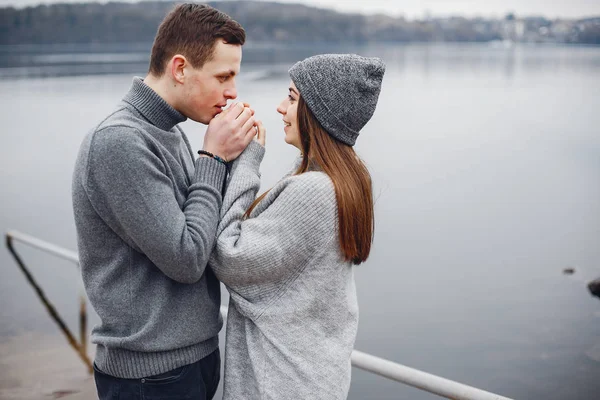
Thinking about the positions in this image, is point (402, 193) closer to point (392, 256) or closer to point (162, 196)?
point (392, 256)

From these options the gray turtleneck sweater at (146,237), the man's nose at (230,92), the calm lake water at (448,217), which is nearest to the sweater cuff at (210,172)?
the gray turtleneck sweater at (146,237)

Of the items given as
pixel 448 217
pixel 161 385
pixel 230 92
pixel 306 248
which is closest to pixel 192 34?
pixel 230 92

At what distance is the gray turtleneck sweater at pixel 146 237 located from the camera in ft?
5.48

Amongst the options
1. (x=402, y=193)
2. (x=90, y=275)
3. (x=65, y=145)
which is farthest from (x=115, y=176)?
(x=65, y=145)

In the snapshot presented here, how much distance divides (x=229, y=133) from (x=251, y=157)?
108 mm

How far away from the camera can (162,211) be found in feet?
5.49

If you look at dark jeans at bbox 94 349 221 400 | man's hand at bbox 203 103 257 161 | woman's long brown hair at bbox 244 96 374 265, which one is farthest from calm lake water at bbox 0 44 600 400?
dark jeans at bbox 94 349 221 400

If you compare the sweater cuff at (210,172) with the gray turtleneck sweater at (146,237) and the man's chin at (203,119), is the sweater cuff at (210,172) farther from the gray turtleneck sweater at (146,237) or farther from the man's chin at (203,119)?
the man's chin at (203,119)

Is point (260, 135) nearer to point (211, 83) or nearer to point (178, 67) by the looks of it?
point (211, 83)

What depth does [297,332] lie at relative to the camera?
1831 mm

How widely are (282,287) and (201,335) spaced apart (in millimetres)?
297

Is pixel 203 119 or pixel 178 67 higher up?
pixel 178 67

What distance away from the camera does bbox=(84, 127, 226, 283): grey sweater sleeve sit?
1660 mm

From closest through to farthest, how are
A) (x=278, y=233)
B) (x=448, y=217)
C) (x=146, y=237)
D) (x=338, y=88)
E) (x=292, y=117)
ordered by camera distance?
1. (x=146, y=237)
2. (x=278, y=233)
3. (x=338, y=88)
4. (x=292, y=117)
5. (x=448, y=217)
